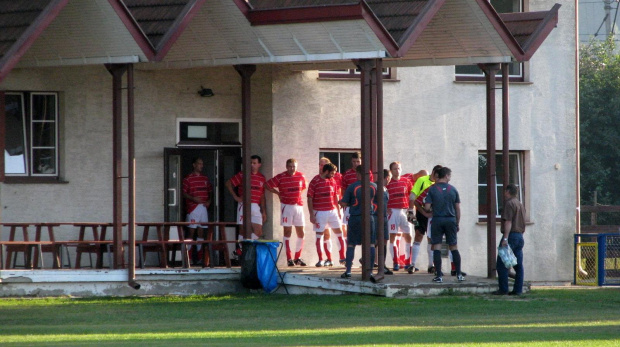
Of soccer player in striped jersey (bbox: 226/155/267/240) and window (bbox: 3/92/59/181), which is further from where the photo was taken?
soccer player in striped jersey (bbox: 226/155/267/240)

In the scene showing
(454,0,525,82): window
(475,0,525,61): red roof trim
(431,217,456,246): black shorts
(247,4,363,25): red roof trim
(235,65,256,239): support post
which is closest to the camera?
(247,4,363,25): red roof trim

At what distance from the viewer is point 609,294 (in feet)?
59.9

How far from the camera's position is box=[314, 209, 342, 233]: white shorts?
20.5m

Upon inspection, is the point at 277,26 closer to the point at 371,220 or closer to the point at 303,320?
the point at 371,220

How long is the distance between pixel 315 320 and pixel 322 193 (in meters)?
6.37

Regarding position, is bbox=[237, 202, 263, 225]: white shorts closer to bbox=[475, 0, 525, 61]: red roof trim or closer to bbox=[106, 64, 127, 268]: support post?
bbox=[106, 64, 127, 268]: support post

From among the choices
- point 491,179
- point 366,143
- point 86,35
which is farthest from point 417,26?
point 86,35

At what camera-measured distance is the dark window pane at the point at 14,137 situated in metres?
19.9

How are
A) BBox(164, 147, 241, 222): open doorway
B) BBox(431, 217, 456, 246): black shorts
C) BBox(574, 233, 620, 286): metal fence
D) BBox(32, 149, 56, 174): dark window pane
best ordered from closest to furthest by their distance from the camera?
1. BBox(431, 217, 456, 246): black shorts
2. BBox(32, 149, 56, 174): dark window pane
3. BBox(164, 147, 241, 222): open doorway
4. BBox(574, 233, 620, 286): metal fence

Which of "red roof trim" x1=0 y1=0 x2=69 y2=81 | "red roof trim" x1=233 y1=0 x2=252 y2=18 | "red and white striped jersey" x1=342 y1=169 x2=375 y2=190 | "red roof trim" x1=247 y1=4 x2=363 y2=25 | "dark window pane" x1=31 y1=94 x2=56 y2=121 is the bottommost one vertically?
"red and white striped jersey" x1=342 y1=169 x2=375 y2=190

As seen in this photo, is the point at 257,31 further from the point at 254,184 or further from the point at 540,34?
the point at 540,34

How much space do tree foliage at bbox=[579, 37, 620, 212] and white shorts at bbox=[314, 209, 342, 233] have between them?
84.9 ft

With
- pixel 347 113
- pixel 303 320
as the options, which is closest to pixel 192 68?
pixel 347 113

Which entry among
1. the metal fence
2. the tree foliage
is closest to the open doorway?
the metal fence
